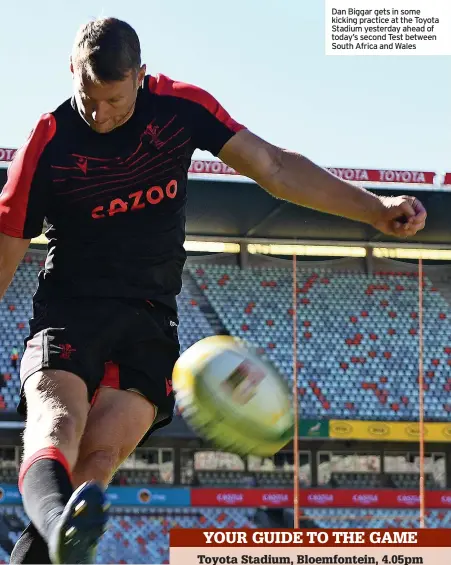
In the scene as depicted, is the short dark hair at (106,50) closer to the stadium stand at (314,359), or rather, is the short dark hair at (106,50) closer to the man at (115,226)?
the man at (115,226)

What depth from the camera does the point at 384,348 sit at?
1948cm

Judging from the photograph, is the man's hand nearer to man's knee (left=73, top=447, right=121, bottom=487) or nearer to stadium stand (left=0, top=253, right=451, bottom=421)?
man's knee (left=73, top=447, right=121, bottom=487)

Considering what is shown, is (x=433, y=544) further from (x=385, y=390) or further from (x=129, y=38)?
(x=129, y=38)

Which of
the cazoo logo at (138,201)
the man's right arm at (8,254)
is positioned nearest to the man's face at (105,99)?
the cazoo logo at (138,201)

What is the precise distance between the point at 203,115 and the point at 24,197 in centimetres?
61

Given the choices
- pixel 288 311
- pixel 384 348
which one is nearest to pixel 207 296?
pixel 288 311

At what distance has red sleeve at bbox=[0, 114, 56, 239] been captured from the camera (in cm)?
314

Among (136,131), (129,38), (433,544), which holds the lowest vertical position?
(433,544)

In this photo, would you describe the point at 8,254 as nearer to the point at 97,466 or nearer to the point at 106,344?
the point at 106,344

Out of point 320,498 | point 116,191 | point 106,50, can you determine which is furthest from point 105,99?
point 320,498

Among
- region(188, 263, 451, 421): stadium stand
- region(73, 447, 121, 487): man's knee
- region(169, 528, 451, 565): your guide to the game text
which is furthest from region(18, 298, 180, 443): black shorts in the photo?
region(188, 263, 451, 421): stadium stand

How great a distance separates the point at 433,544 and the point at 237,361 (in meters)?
11.8

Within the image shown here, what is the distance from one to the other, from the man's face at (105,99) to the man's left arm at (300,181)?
41 cm

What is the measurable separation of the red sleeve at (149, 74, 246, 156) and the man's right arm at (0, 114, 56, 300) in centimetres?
39
